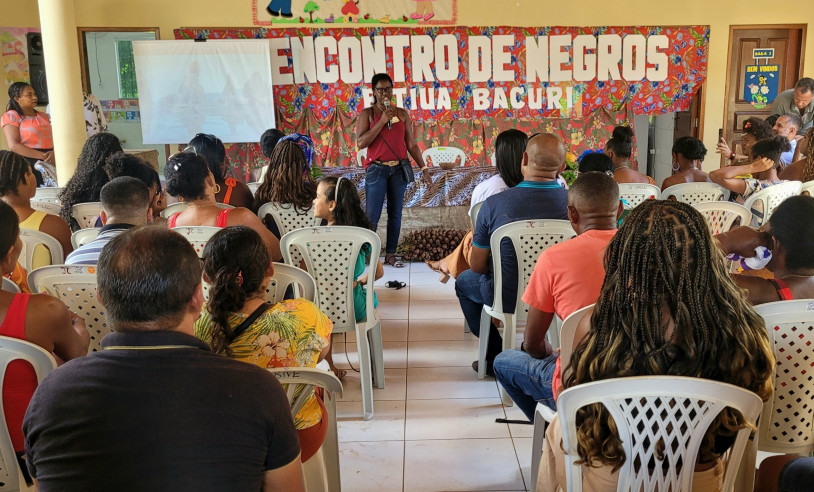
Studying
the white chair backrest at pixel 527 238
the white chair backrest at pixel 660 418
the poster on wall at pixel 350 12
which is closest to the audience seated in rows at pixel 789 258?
the white chair backrest at pixel 660 418

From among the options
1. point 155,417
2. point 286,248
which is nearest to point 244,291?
point 155,417

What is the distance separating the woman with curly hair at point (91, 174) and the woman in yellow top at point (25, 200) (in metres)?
0.63

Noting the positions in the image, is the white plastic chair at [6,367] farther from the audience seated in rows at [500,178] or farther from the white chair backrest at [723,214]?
the white chair backrest at [723,214]

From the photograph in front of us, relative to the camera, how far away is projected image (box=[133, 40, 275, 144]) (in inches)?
287

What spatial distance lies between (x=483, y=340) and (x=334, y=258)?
2.84 ft

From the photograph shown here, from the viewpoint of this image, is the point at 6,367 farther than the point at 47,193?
No

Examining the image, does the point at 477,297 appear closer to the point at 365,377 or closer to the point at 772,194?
the point at 365,377

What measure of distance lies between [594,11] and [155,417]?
7310 millimetres

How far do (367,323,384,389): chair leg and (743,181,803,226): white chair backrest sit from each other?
87.2 inches

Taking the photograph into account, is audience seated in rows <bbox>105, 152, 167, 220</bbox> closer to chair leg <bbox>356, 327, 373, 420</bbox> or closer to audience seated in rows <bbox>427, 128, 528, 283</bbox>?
chair leg <bbox>356, 327, 373, 420</bbox>

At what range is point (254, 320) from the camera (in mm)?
1881

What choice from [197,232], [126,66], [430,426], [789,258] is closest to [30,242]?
[197,232]

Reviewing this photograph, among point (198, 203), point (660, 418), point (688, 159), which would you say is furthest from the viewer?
point (688, 159)

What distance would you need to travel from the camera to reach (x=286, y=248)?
2969mm
